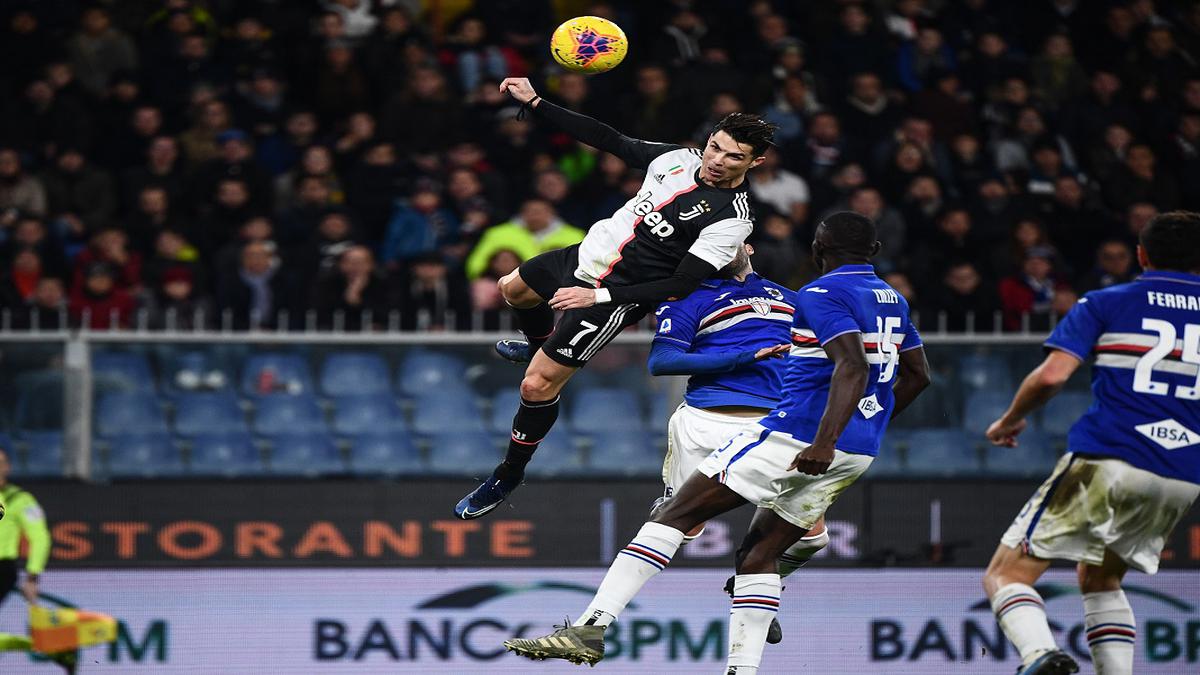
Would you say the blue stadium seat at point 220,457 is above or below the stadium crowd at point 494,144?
below

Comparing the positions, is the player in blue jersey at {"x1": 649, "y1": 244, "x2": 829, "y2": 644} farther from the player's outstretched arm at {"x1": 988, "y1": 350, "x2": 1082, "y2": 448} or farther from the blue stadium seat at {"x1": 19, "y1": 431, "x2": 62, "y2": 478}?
the blue stadium seat at {"x1": 19, "y1": 431, "x2": 62, "y2": 478}

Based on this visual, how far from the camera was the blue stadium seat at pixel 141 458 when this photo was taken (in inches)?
436

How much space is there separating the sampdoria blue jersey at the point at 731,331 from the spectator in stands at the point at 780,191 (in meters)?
4.86

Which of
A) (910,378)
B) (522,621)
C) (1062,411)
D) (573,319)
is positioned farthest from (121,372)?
(1062,411)

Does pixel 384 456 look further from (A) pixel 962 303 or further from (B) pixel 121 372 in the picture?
(A) pixel 962 303

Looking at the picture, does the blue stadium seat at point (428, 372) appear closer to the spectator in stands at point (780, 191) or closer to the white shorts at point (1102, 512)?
Result: the spectator in stands at point (780, 191)

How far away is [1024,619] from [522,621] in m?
4.29

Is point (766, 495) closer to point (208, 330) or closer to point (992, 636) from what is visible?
point (992, 636)

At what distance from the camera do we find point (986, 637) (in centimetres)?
1026

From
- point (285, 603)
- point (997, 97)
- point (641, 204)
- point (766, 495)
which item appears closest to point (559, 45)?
point (641, 204)

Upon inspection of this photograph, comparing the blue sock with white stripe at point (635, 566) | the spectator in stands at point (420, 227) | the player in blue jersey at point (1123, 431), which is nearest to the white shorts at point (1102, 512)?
the player in blue jersey at point (1123, 431)

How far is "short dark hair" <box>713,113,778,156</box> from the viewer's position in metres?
7.69

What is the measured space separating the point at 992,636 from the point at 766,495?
366cm

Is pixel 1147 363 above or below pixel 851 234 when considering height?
below
